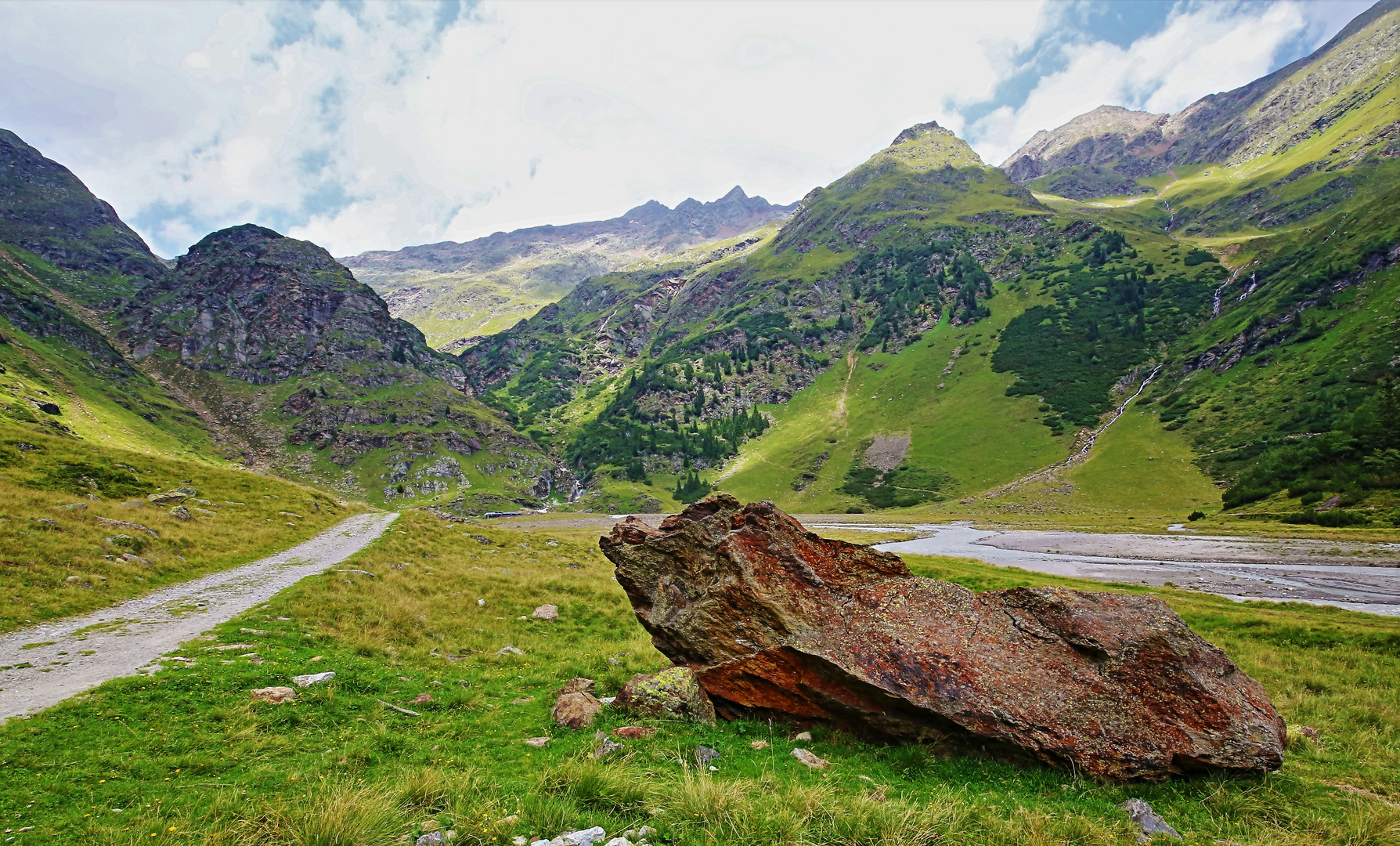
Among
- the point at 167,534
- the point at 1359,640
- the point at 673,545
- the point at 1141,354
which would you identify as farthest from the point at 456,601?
the point at 1141,354

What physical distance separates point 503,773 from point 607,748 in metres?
2.01

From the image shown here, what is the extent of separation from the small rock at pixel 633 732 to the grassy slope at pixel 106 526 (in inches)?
703

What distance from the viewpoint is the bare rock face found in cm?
1042

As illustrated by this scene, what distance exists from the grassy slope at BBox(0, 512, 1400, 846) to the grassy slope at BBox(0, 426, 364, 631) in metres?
6.66

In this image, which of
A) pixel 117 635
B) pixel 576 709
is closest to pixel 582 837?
pixel 576 709

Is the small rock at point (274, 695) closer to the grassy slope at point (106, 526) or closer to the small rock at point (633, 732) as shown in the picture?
the small rock at point (633, 732)

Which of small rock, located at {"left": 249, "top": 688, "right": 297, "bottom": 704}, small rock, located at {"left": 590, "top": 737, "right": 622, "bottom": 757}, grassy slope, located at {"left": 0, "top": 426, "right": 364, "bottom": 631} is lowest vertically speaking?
Answer: small rock, located at {"left": 590, "top": 737, "right": 622, "bottom": 757}

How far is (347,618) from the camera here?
18438 millimetres

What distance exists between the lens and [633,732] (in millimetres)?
11406

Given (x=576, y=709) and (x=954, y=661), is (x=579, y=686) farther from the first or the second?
(x=954, y=661)

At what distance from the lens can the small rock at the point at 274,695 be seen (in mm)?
11281

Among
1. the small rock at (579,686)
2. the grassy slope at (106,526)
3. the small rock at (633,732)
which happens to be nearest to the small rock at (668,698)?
the small rock at (633,732)

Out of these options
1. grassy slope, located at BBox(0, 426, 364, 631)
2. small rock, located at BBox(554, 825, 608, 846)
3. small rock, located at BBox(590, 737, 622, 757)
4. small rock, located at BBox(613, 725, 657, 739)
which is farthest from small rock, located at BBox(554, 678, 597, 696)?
grassy slope, located at BBox(0, 426, 364, 631)

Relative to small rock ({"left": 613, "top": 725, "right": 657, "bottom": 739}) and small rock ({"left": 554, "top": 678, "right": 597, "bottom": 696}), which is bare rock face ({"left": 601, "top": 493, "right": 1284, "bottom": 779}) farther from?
small rock ({"left": 613, "top": 725, "right": 657, "bottom": 739})
